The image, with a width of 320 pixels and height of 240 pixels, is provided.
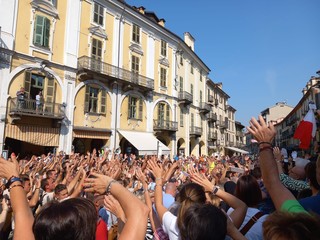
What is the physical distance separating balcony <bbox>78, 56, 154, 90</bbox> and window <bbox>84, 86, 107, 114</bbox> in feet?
4.38

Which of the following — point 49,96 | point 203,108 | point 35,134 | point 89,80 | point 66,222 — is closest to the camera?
point 66,222

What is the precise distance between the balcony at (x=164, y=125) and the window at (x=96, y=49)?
25.8 ft

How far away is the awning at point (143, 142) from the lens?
64.8 ft

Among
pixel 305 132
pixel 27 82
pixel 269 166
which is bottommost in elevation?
pixel 269 166

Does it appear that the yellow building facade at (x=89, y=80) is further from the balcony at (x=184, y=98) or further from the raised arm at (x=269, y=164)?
the raised arm at (x=269, y=164)

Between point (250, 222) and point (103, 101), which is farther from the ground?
point (103, 101)

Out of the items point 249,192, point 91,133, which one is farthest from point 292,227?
point 91,133

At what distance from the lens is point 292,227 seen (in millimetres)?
1307

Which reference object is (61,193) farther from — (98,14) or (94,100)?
(98,14)

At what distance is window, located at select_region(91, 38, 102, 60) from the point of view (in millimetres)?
18953

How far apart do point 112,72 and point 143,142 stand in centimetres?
604

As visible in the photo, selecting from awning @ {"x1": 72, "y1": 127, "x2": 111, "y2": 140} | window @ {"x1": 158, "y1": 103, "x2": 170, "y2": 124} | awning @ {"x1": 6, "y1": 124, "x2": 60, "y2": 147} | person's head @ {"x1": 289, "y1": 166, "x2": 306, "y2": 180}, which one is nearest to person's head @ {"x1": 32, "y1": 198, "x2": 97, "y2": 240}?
person's head @ {"x1": 289, "y1": 166, "x2": 306, "y2": 180}

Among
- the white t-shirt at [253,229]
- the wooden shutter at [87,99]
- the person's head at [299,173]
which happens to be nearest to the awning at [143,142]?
the wooden shutter at [87,99]

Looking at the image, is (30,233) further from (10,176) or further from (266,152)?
(266,152)
